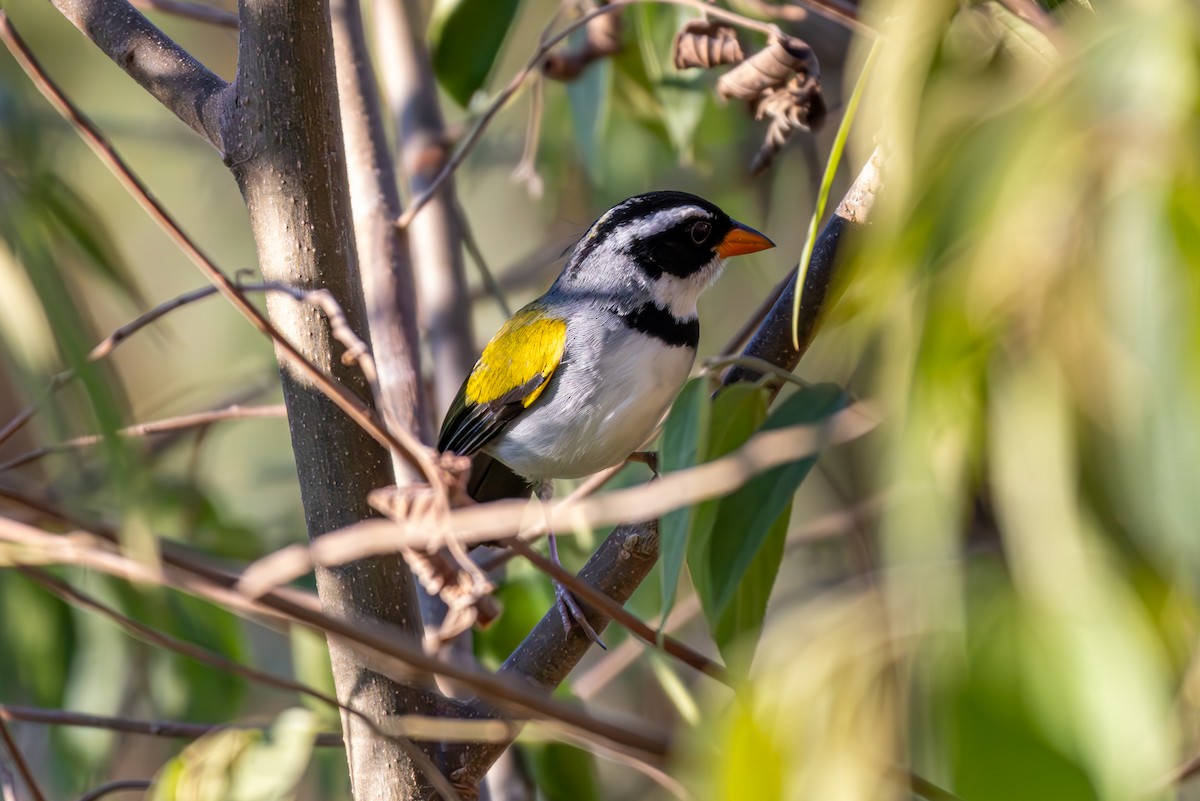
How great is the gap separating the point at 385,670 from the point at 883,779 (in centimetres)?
93

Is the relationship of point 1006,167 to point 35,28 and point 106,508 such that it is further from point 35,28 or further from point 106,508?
point 35,28

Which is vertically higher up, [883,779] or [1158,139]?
[1158,139]

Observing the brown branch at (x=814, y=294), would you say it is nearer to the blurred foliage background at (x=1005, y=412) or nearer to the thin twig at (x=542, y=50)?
the blurred foliage background at (x=1005, y=412)

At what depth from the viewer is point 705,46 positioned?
2.26 metres

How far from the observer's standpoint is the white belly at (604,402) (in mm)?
2475

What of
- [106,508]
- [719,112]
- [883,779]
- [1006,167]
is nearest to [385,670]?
[883,779]

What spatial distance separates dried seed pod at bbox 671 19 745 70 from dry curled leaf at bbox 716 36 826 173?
6.0 inches

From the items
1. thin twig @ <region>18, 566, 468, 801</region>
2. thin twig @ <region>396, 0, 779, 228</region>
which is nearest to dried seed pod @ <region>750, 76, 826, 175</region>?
thin twig @ <region>396, 0, 779, 228</region>

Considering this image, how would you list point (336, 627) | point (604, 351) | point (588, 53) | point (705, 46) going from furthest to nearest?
point (588, 53), point (604, 351), point (705, 46), point (336, 627)

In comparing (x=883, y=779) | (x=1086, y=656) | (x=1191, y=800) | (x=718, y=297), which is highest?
(x=1086, y=656)

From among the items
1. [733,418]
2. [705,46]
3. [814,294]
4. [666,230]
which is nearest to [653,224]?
[666,230]

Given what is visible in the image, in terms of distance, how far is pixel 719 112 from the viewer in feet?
11.1

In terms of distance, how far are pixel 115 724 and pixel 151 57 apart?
1.04 meters

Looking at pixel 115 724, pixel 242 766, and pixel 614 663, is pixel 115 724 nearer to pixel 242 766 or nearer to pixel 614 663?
pixel 242 766
